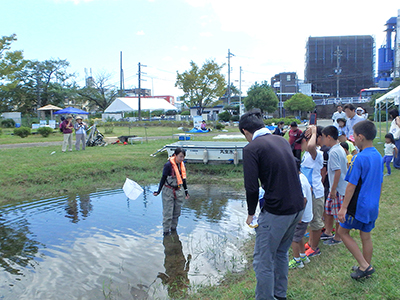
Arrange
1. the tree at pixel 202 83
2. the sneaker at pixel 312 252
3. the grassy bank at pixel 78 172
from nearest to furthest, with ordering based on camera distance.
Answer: the sneaker at pixel 312 252 → the grassy bank at pixel 78 172 → the tree at pixel 202 83

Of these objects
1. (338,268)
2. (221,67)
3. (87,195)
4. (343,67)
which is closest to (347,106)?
(338,268)

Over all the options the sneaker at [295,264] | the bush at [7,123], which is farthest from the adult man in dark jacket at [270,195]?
the bush at [7,123]

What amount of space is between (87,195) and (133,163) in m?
3.18

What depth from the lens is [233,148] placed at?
12.0m

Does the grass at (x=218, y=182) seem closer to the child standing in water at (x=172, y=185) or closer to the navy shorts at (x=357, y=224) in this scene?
the navy shorts at (x=357, y=224)

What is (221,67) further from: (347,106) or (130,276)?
(130,276)

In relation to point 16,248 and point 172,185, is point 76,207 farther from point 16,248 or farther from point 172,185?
point 172,185

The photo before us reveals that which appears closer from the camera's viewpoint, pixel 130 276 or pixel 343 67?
pixel 130 276

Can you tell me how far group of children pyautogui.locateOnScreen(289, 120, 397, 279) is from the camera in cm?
337

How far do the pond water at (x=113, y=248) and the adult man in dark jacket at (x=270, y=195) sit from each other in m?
1.64

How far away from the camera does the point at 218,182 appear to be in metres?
10.9

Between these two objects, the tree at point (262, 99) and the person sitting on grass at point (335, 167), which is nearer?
the person sitting on grass at point (335, 167)

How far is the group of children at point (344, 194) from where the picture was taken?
11.0ft

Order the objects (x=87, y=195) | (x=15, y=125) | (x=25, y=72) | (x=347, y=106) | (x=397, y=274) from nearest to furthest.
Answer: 1. (x=397, y=274)
2. (x=347, y=106)
3. (x=87, y=195)
4. (x=15, y=125)
5. (x=25, y=72)
